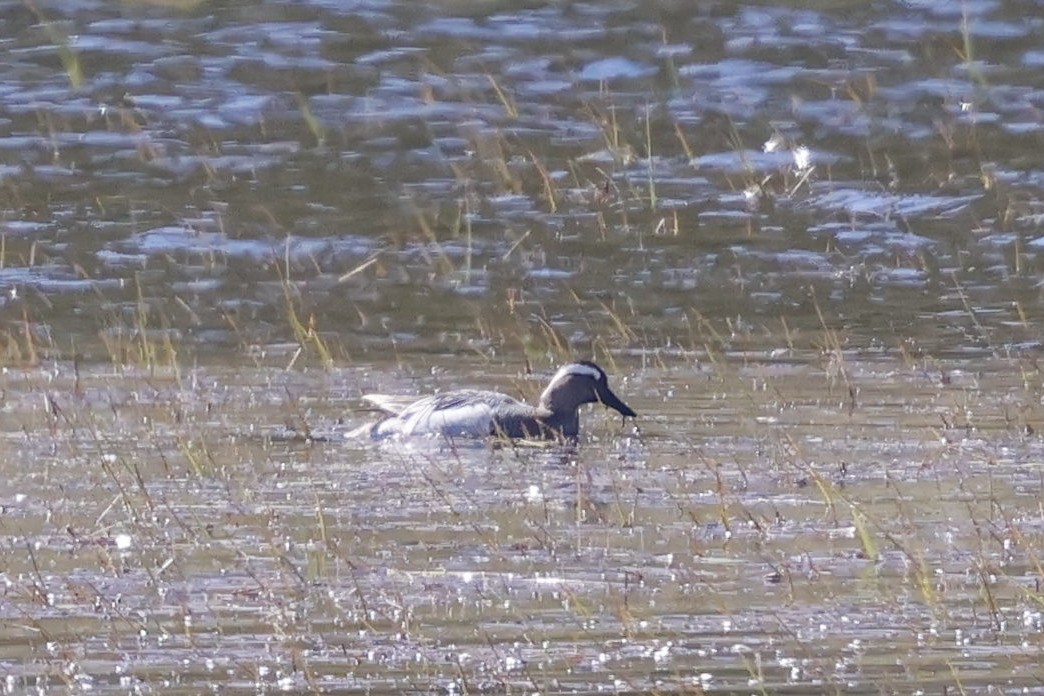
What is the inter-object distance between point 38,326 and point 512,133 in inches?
208

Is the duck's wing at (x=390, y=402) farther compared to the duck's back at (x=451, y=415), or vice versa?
the duck's wing at (x=390, y=402)

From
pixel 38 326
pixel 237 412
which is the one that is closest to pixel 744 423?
pixel 237 412

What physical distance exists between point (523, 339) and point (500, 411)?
146 cm

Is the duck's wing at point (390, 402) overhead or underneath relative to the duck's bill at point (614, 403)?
overhead

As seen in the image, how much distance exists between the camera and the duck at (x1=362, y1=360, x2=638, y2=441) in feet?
33.9

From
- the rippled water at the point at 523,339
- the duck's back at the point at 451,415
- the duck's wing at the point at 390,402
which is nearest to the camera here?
the rippled water at the point at 523,339

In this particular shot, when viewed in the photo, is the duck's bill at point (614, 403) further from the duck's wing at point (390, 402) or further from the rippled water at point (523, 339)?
the duck's wing at point (390, 402)

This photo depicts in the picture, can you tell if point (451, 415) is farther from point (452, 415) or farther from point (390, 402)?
point (390, 402)

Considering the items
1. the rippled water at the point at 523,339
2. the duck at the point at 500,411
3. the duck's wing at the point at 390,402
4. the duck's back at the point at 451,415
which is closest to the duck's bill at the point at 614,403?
the duck at the point at 500,411

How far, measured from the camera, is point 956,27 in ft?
64.1

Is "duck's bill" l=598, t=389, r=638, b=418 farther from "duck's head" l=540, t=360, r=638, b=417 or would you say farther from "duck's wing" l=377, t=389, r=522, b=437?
"duck's wing" l=377, t=389, r=522, b=437

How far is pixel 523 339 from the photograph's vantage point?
12.1 meters

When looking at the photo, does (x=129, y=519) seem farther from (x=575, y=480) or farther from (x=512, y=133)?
(x=512, y=133)

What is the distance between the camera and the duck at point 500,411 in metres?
10.3
